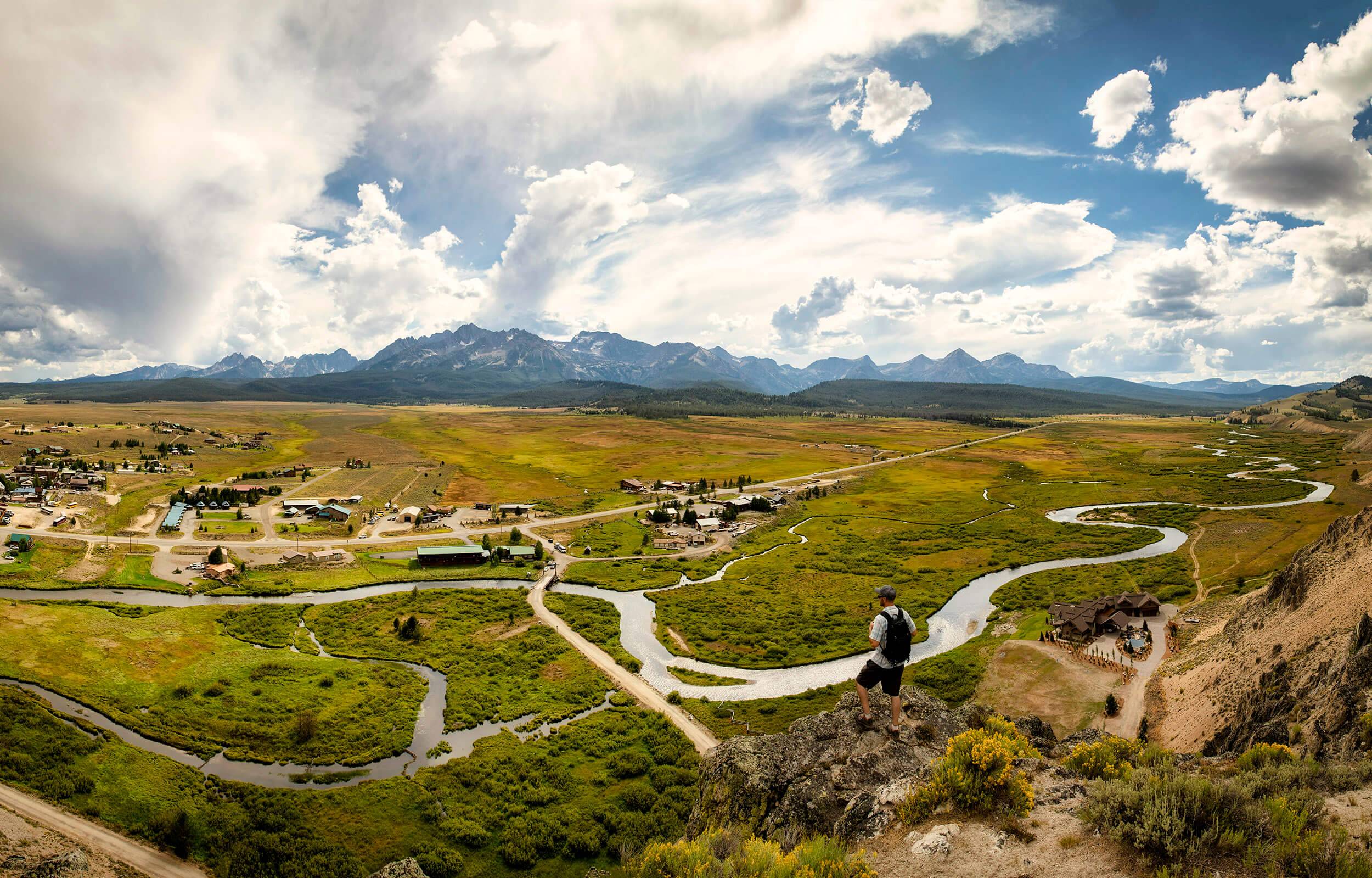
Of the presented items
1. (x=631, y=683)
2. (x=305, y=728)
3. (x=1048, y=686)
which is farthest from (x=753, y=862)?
(x=1048, y=686)

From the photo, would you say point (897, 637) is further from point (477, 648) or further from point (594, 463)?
point (594, 463)

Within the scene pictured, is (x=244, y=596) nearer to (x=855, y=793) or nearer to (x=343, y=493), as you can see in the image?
(x=343, y=493)

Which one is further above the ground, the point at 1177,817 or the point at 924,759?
the point at 1177,817

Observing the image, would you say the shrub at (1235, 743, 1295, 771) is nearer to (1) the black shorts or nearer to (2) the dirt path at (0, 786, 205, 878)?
(1) the black shorts

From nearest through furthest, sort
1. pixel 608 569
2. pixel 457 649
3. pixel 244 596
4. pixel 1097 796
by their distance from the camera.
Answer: pixel 1097 796, pixel 457 649, pixel 244 596, pixel 608 569

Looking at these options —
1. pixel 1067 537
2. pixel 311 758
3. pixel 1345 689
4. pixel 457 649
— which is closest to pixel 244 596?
pixel 457 649

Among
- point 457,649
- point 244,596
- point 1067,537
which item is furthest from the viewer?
point 1067,537

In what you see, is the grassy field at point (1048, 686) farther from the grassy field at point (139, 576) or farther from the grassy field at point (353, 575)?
the grassy field at point (139, 576)
